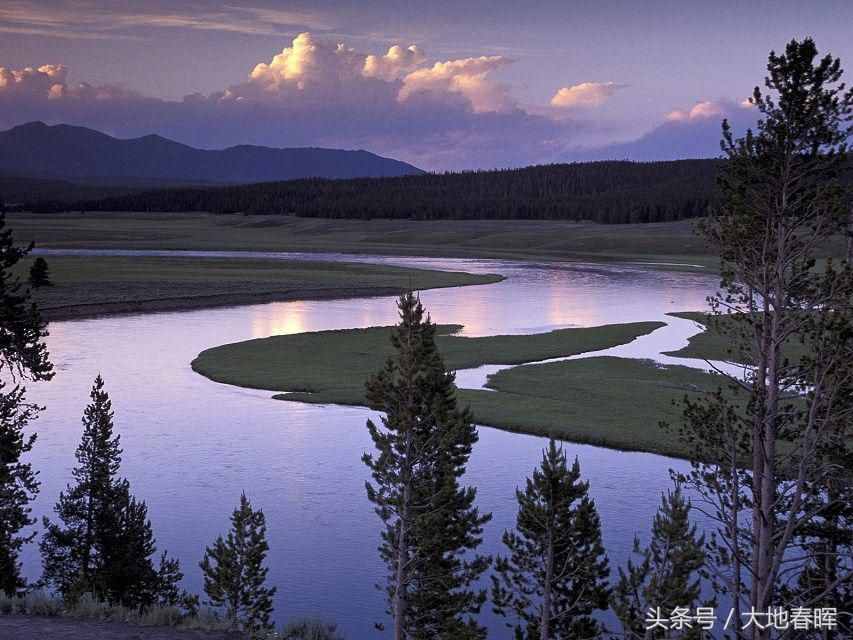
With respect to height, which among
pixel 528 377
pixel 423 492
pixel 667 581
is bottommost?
pixel 528 377

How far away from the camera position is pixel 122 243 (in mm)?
150250

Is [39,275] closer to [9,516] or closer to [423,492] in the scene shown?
[9,516]

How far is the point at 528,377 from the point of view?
1905 inches

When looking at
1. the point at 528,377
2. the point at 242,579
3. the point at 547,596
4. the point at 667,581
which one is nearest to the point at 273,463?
the point at 242,579

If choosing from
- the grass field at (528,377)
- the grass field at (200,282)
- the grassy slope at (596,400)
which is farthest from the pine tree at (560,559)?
the grass field at (200,282)

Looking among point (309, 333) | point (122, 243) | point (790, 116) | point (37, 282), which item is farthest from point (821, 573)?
point (122, 243)

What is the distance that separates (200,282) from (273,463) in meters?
62.5

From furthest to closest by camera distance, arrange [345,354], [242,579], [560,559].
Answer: [345,354], [242,579], [560,559]

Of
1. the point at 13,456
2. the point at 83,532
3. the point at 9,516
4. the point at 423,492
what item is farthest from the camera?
the point at 13,456

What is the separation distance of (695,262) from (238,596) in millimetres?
114222

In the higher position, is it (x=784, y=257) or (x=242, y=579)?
(x=784, y=257)

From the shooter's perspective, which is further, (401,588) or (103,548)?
(103,548)

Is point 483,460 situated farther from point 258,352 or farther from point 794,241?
point 258,352

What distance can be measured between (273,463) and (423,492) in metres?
13.3
